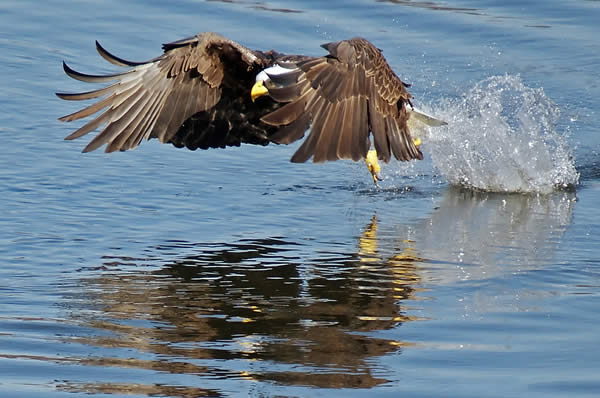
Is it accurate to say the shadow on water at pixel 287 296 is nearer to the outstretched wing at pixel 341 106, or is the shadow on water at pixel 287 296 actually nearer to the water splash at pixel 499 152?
the water splash at pixel 499 152

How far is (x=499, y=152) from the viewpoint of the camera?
8492 millimetres

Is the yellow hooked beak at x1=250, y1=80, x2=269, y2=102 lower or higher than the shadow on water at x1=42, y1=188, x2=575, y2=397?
higher

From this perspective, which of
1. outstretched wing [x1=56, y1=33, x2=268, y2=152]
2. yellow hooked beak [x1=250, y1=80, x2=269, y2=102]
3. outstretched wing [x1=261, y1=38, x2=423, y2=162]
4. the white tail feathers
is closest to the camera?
outstretched wing [x1=261, y1=38, x2=423, y2=162]

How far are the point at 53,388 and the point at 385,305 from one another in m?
1.82

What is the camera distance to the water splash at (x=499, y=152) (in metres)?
8.25

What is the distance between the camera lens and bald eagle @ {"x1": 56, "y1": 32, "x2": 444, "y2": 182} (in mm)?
6102

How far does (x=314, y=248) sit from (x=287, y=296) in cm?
97

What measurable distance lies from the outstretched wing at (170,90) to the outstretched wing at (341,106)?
0.68 m

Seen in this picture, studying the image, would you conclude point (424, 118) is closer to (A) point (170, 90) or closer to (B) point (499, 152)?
(B) point (499, 152)

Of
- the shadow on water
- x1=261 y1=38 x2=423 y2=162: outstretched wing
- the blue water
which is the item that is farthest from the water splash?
x1=261 y1=38 x2=423 y2=162: outstretched wing

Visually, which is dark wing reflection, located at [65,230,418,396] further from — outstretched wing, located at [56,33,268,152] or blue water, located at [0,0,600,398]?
outstretched wing, located at [56,33,268,152]

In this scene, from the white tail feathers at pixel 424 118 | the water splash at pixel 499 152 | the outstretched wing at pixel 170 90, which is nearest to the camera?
the outstretched wing at pixel 170 90

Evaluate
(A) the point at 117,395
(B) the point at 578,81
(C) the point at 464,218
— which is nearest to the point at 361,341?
(A) the point at 117,395

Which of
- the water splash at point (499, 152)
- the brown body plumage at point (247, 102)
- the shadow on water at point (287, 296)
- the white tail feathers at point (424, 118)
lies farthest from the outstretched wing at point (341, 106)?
the water splash at point (499, 152)
